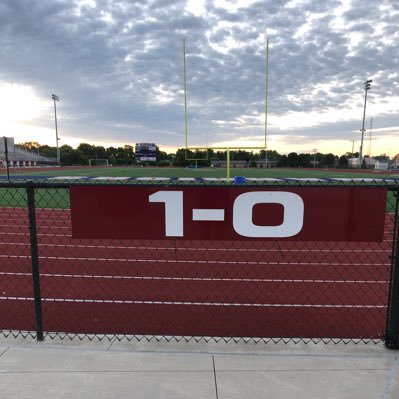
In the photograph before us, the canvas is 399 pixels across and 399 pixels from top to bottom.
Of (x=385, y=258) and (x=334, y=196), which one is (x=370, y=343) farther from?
(x=385, y=258)

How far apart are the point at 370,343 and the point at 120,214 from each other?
2.90 m

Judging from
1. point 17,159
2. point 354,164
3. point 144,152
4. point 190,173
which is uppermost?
point 144,152

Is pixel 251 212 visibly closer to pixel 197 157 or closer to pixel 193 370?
pixel 193 370

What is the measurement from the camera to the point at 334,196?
10.7ft

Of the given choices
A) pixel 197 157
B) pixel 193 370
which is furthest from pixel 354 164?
→ pixel 193 370

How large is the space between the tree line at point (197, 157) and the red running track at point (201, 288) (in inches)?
1703

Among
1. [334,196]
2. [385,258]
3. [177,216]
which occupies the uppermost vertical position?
[334,196]

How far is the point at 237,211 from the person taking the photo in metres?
3.31

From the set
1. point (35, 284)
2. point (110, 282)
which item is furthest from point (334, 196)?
point (110, 282)

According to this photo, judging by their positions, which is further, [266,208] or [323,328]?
[323,328]

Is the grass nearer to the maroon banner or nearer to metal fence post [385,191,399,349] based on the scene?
the maroon banner

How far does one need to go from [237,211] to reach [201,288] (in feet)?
9.80

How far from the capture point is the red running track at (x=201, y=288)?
15.1 ft

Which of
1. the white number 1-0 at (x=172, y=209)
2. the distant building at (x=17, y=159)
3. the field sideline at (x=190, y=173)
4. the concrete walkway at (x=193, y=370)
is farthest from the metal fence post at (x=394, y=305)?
the field sideline at (x=190, y=173)
